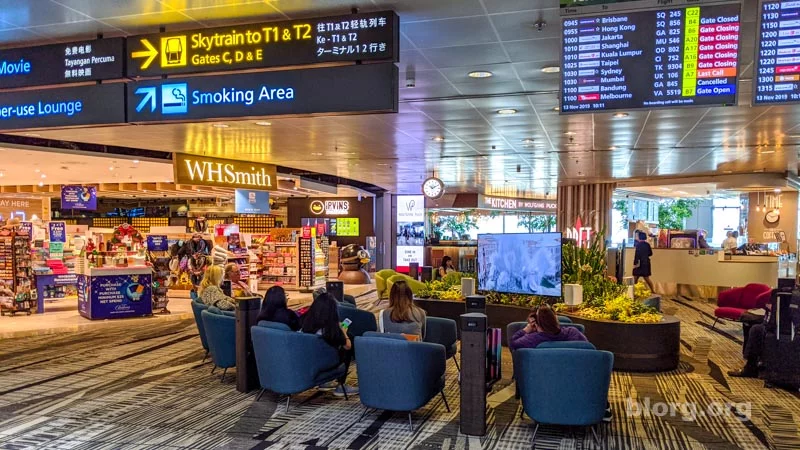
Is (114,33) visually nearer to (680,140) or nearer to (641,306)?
(641,306)

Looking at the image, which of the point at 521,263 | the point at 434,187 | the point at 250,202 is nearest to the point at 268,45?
the point at 521,263

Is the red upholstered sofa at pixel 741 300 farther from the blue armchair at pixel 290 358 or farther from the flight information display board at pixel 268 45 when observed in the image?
the flight information display board at pixel 268 45

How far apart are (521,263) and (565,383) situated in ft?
10.4

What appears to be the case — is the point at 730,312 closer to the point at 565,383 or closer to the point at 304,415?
the point at 565,383

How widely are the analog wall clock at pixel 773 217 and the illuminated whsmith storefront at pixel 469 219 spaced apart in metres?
7.11

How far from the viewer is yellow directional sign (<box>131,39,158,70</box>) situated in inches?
176

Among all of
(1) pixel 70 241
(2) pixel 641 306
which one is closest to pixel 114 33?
(2) pixel 641 306

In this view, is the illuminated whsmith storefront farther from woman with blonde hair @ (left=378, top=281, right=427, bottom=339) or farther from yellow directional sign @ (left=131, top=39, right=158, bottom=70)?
yellow directional sign @ (left=131, top=39, right=158, bottom=70)

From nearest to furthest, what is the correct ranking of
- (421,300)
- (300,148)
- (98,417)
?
(98,417) < (421,300) < (300,148)

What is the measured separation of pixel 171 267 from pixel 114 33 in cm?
855

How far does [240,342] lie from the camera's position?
598 cm

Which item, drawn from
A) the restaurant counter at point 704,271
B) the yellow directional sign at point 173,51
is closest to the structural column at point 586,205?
the restaurant counter at point 704,271

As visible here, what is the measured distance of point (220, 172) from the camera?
10.2 metres

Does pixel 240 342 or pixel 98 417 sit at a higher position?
pixel 240 342
